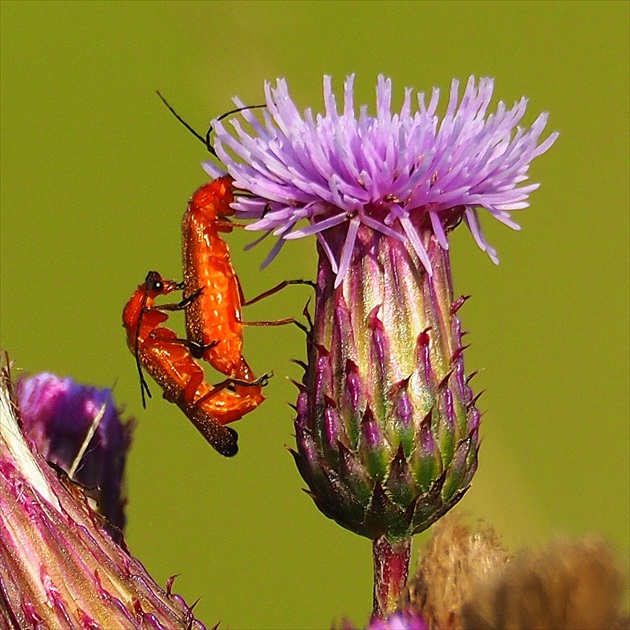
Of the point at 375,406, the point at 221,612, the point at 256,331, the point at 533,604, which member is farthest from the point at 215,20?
the point at 533,604

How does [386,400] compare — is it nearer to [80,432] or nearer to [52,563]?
[52,563]

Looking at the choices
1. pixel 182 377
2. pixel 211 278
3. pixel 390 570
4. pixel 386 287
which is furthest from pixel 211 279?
pixel 390 570

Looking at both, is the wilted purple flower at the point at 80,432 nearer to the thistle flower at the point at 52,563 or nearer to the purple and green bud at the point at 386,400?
the thistle flower at the point at 52,563

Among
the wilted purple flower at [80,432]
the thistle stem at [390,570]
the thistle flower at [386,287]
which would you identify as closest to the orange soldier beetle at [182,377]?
the wilted purple flower at [80,432]

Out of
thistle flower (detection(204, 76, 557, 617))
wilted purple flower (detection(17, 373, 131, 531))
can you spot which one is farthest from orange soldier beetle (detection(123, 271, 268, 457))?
thistle flower (detection(204, 76, 557, 617))

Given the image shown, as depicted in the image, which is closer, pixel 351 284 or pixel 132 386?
pixel 351 284

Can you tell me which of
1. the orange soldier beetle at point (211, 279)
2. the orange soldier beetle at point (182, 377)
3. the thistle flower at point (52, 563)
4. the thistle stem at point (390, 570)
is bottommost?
the thistle flower at point (52, 563)

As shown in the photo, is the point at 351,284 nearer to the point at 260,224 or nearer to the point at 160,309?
the point at 260,224
